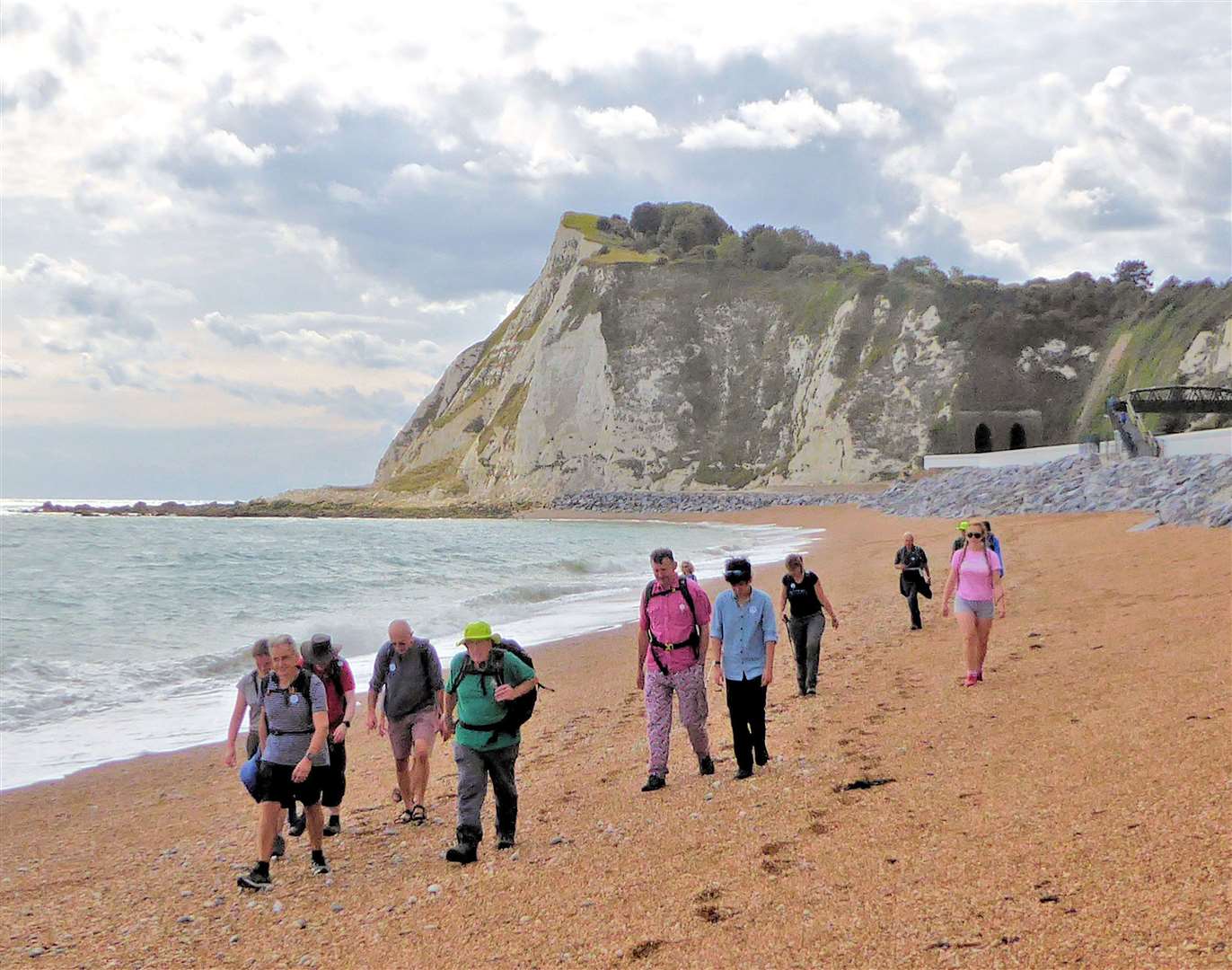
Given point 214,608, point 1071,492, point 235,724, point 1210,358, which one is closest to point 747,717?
point 235,724

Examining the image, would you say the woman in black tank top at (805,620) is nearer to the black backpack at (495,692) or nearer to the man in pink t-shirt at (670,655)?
the man in pink t-shirt at (670,655)

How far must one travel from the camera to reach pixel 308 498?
107938 mm

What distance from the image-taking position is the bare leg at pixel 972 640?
8.43 m

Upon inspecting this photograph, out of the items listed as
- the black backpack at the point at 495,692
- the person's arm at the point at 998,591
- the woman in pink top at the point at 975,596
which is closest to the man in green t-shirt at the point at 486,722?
the black backpack at the point at 495,692

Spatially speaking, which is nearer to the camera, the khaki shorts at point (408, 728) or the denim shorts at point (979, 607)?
the khaki shorts at point (408, 728)

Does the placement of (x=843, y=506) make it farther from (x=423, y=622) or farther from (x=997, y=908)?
(x=997, y=908)

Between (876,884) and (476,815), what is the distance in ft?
7.70

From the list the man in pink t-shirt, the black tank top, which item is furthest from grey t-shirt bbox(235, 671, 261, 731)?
the black tank top

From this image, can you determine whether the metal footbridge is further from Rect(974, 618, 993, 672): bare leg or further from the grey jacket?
the grey jacket

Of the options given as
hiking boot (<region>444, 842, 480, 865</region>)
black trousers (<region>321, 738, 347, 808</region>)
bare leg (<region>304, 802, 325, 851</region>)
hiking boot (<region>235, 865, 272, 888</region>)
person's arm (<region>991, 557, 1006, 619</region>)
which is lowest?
hiking boot (<region>235, 865, 272, 888</region>)

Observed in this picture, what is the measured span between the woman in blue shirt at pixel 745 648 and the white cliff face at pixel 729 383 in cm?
5622

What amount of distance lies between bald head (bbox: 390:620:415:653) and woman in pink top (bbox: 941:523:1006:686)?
15.4 ft

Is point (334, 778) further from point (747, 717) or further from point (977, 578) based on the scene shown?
point (977, 578)

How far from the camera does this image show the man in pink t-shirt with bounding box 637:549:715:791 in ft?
21.1
